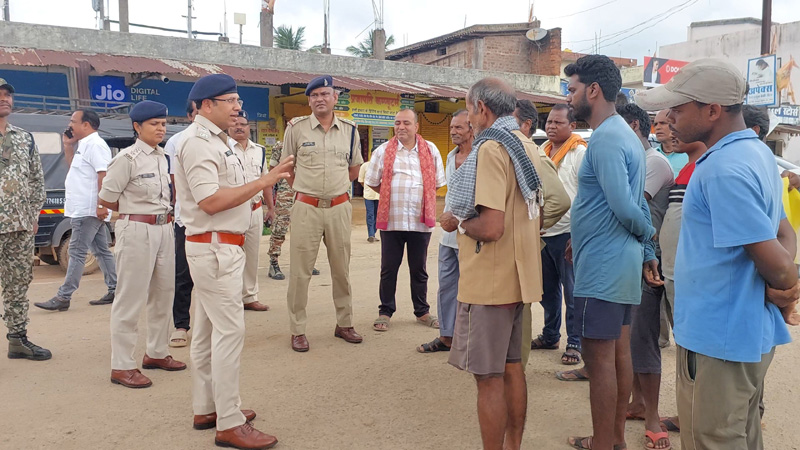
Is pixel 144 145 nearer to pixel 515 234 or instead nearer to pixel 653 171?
pixel 515 234

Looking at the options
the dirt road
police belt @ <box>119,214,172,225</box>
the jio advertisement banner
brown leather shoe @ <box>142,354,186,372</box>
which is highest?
the jio advertisement banner

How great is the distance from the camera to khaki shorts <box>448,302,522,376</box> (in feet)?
9.77

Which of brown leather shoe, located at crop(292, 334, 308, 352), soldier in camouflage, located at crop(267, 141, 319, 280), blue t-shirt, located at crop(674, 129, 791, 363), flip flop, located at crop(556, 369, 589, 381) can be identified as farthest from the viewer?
soldier in camouflage, located at crop(267, 141, 319, 280)

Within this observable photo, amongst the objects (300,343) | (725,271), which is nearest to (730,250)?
(725,271)

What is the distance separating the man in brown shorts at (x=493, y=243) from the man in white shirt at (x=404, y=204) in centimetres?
267

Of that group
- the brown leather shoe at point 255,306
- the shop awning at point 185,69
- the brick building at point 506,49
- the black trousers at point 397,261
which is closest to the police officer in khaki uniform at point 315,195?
the black trousers at point 397,261

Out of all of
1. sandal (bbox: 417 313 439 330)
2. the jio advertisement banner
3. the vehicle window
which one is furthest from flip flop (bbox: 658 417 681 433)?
the jio advertisement banner

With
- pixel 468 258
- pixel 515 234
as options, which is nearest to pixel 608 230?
pixel 515 234

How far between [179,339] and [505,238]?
3616mm

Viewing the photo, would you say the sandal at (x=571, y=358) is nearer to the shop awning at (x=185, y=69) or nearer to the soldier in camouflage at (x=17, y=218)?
the soldier in camouflage at (x=17, y=218)

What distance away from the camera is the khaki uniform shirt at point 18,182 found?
15.3ft

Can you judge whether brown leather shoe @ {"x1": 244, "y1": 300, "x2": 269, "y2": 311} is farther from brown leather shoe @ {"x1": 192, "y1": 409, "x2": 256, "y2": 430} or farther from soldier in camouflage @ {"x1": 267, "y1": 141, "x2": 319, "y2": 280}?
brown leather shoe @ {"x1": 192, "y1": 409, "x2": 256, "y2": 430}

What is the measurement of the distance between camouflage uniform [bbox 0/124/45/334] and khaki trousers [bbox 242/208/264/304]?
1.92m

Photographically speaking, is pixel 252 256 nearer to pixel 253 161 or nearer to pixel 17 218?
pixel 253 161
